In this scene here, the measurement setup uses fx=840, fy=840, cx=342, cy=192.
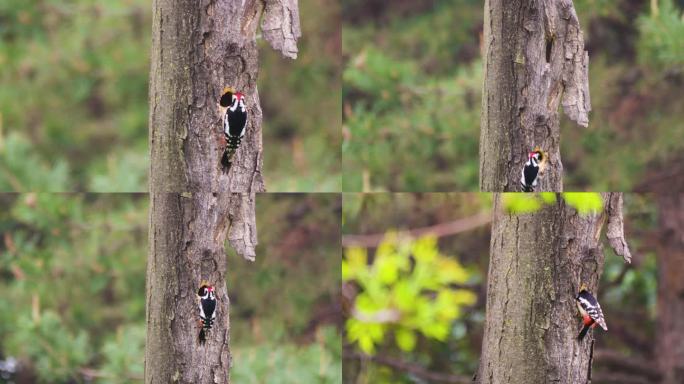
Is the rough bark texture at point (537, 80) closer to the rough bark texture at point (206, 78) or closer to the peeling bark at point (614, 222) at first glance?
the peeling bark at point (614, 222)

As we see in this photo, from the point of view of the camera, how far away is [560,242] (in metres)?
1.44

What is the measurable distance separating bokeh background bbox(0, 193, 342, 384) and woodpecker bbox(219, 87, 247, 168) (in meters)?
1.52

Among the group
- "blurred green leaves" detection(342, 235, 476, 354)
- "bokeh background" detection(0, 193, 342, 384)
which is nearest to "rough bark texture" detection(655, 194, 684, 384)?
"bokeh background" detection(0, 193, 342, 384)

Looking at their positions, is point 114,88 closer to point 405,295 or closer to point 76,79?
point 76,79

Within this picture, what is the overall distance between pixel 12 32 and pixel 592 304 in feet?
13.4

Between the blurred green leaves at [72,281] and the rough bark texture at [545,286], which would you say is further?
the blurred green leaves at [72,281]

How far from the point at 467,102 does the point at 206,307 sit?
258cm

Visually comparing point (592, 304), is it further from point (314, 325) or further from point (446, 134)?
point (314, 325)

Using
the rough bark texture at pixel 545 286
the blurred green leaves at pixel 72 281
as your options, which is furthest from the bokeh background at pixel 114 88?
the rough bark texture at pixel 545 286

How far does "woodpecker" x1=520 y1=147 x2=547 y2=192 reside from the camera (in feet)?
4.72

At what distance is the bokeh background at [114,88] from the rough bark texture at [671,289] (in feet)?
6.13

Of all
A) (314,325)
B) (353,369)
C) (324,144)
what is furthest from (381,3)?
(353,369)

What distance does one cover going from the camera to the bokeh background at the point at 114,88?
5070 millimetres

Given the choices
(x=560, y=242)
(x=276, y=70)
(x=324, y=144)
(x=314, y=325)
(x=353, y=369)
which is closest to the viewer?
(x=560, y=242)
